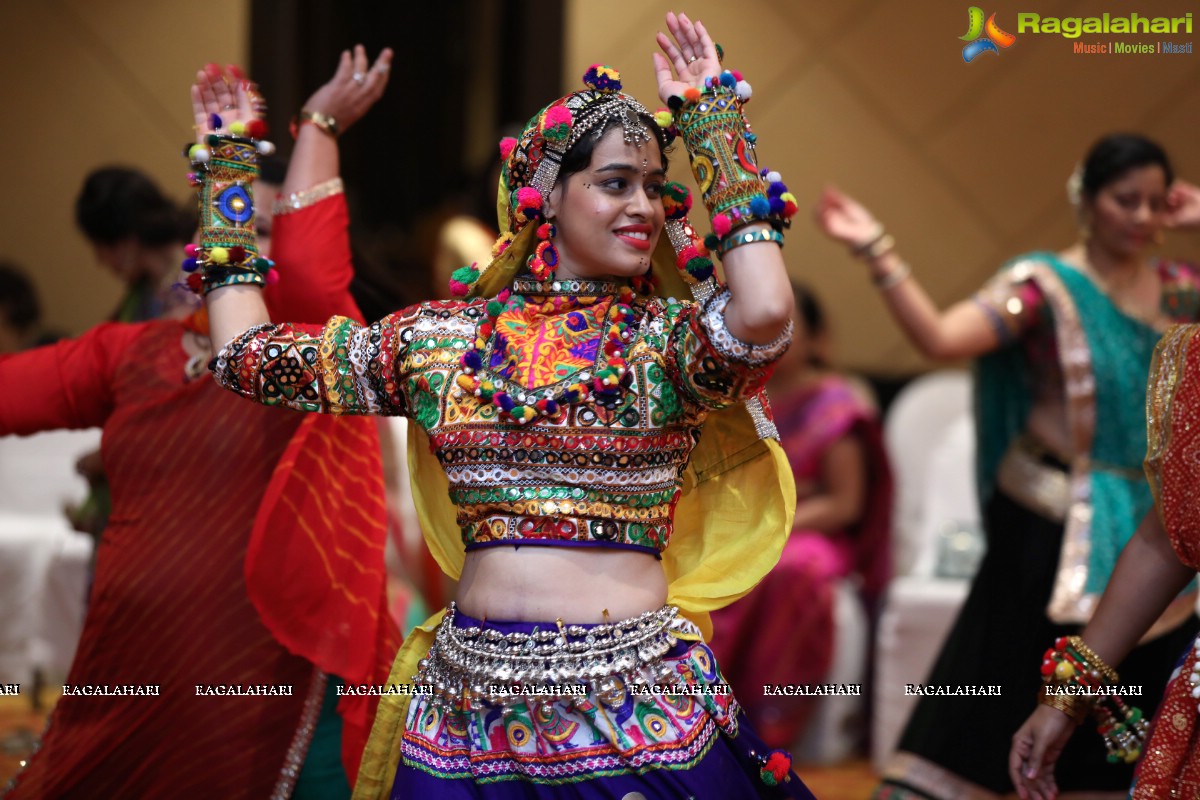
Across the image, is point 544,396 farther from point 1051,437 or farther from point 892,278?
point 1051,437

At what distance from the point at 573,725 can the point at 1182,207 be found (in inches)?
89.8

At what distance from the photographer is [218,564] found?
2.75 metres

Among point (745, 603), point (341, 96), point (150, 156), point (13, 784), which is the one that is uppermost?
point (341, 96)

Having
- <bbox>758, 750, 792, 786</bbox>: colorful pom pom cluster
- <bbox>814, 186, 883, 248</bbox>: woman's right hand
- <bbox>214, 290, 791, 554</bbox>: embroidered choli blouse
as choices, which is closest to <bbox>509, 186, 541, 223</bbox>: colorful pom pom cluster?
<bbox>214, 290, 791, 554</bbox>: embroidered choli blouse

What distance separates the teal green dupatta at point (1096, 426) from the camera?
10.8 feet

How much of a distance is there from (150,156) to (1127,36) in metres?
3.12

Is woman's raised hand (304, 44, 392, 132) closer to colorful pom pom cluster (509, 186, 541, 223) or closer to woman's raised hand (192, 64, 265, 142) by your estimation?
woman's raised hand (192, 64, 265, 142)

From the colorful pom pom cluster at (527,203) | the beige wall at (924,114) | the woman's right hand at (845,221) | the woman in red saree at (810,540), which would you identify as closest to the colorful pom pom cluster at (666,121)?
the colorful pom pom cluster at (527,203)

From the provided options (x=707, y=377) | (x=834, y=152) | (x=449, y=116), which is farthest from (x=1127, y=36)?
(x=449, y=116)

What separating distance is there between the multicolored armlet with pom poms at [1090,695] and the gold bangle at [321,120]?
1.61 metres

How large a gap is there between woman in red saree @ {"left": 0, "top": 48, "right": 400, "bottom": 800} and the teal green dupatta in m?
1.60

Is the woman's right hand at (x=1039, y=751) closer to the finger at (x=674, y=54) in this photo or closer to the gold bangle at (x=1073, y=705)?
the gold bangle at (x=1073, y=705)

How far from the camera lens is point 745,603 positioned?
491 cm

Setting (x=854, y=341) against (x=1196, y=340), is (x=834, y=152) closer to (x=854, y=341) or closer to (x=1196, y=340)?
(x=854, y=341)
